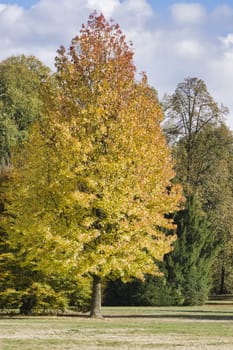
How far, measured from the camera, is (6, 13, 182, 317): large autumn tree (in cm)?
2652

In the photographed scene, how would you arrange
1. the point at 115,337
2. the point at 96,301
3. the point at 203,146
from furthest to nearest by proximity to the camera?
1. the point at 203,146
2. the point at 96,301
3. the point at 115,337

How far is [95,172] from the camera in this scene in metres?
27.0

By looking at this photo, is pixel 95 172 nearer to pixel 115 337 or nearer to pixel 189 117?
pixel 115 337

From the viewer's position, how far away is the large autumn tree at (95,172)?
1044 inches

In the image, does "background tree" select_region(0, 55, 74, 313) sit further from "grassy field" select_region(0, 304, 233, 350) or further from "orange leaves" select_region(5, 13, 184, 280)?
"grassy field" select_region(0, 304, 233, 350)

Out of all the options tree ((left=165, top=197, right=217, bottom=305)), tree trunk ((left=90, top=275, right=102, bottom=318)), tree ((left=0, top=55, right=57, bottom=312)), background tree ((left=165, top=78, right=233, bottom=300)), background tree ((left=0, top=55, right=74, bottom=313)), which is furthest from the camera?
tree ((left=0, top=55, right=57, bottom=312))

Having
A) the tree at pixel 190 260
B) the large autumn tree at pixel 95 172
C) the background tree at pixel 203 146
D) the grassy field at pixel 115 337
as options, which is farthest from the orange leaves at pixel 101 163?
the background tree at pixel 203 146

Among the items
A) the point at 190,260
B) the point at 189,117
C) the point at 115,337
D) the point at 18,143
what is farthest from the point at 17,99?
the point at 115,337

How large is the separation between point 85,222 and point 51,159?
2.90m

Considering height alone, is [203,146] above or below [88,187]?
above

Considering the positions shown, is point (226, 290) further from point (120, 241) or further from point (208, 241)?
point (120, 241)

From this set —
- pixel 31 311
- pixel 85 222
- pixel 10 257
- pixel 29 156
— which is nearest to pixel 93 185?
pixel 85 222

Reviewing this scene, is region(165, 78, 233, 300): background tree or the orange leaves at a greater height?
region(165, 78, 233, 300): background tree

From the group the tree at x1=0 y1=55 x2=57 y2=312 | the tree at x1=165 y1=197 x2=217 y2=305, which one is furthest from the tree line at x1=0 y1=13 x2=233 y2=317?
the tree at x1=0 y1=55 x2=57 y2=312
